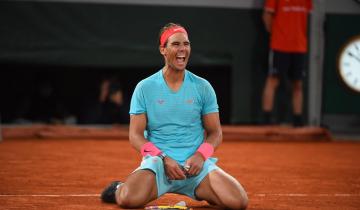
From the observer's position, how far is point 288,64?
11.2m

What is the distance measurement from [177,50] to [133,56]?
604 centimetres

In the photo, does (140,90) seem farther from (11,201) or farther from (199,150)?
(11,201)

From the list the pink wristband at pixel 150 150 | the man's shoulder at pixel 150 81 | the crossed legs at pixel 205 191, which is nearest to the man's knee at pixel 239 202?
the crossed legs at pixel 205 191

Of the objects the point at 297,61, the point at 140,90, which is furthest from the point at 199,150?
the point at 297,61

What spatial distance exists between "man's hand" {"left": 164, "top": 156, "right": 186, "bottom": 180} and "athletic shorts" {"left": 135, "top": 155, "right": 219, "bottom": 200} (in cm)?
9

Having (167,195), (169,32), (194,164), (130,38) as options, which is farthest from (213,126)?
(130,38)

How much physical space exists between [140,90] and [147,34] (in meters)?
6.04

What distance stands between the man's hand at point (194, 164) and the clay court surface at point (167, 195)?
37 centimetres

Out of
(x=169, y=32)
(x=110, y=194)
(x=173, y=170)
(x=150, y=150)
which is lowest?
(x=110, y=194)

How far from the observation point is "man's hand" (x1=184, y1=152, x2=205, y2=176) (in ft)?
17.1

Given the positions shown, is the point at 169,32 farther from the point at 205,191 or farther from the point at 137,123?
the point at 205,191

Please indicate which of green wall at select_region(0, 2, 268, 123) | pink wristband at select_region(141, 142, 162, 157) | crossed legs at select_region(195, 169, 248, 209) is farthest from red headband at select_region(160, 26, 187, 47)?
green wall at select_region(0, 2, 268, 123)

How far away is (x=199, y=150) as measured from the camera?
532 centimetres

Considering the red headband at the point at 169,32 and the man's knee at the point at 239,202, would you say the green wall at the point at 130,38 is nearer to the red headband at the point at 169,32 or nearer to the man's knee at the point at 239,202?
the red headband at the point at 169,32
